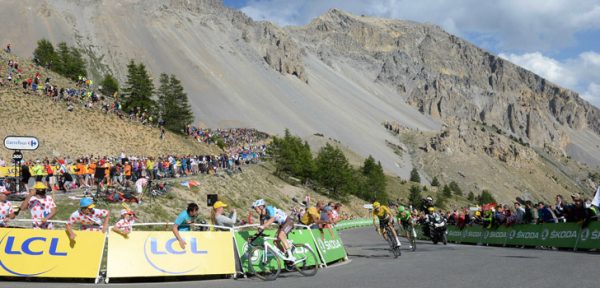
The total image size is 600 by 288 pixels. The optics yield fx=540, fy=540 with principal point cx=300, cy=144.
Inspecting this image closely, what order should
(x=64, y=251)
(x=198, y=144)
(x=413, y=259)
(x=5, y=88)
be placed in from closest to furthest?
(x=64, y=251) → (x=413, y=259) → (x=5, y=88) → (x=198, y=144)

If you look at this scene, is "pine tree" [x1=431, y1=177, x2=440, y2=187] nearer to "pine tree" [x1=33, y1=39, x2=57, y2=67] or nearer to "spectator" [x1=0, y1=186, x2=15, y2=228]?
"pine tree" [x1=33, y1=39, x2=57, y2=67]

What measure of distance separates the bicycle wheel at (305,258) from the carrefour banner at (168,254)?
1.61 m

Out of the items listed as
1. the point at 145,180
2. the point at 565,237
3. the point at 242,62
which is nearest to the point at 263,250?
the point at 565,237

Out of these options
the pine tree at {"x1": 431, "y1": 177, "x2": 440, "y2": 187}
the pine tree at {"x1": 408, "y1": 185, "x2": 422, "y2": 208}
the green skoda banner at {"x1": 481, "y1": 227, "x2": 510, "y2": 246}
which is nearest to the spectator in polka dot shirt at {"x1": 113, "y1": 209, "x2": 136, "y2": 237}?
the green skoda banner at {"x1": 481, "y1": 227, "x2": 510, "y2": 246}

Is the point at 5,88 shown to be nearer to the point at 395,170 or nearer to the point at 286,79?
the point at 395,170

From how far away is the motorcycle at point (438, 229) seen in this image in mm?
24020

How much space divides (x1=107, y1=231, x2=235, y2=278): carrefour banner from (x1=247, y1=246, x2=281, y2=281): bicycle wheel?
495mm

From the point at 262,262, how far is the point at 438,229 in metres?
13.7

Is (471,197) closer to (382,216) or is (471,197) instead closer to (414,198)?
(414,198)

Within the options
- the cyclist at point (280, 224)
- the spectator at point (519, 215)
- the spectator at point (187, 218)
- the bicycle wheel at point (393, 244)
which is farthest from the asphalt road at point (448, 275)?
the spectator at point (519, 215)

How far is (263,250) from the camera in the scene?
1282cm

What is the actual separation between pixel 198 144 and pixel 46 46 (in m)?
38.1

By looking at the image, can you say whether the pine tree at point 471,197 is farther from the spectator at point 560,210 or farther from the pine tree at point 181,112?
the spectator at point 560,210

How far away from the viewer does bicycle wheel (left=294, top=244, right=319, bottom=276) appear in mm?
13266
